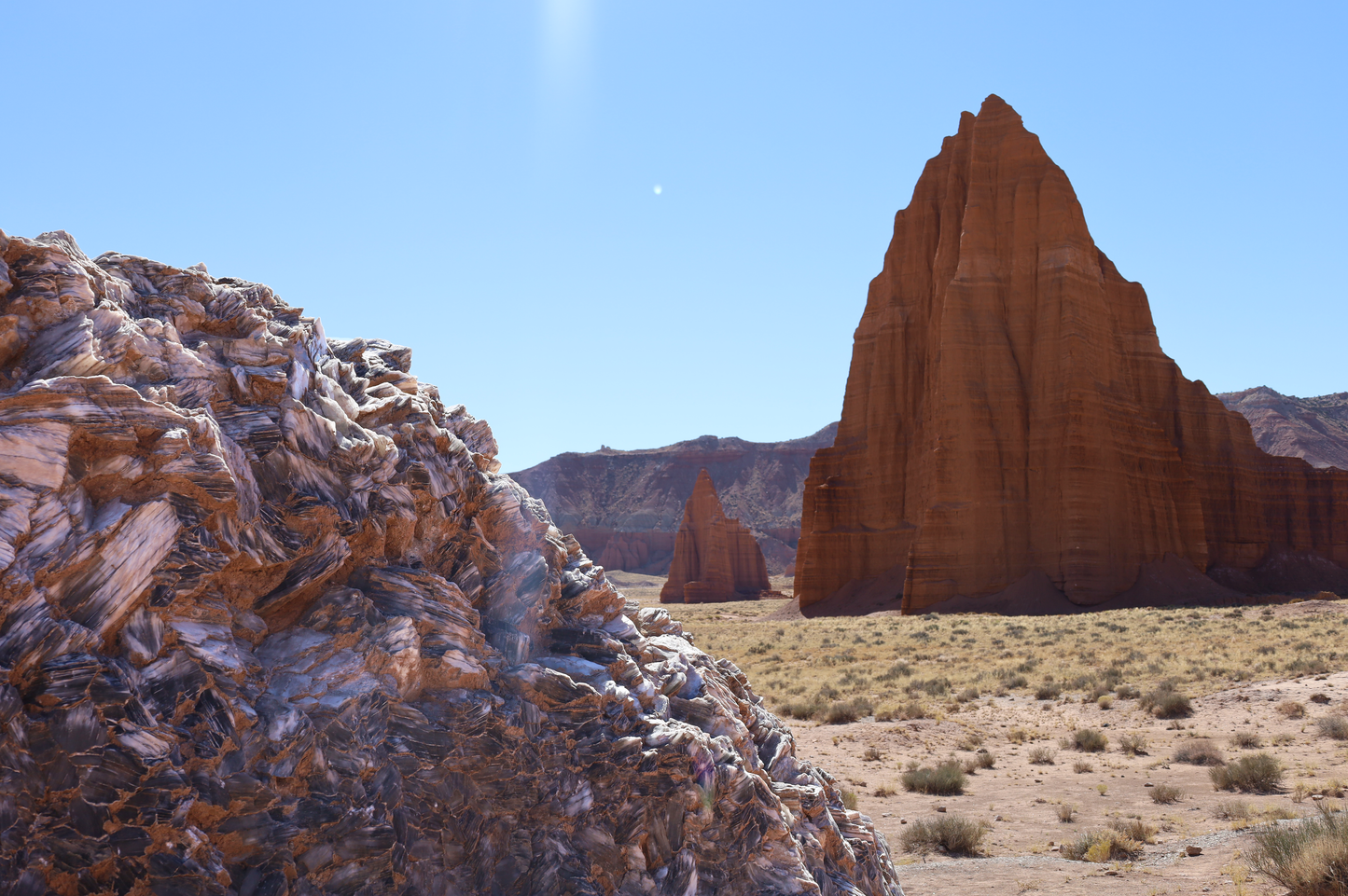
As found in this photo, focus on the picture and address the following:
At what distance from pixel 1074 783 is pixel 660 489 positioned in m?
154

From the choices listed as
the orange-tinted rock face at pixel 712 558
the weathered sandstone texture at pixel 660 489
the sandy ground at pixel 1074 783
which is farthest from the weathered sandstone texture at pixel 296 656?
the weathered sandstone texture at pixel 660 489

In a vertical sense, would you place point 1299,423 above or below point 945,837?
above

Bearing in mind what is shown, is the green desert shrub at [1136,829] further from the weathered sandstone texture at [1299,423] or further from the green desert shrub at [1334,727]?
the weathered sandstone texture at [1299,423]

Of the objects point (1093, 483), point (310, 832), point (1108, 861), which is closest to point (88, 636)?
point (310, 832)

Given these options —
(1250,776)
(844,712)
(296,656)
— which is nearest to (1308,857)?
(1250,776)

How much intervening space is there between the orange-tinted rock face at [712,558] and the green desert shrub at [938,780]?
7676cm

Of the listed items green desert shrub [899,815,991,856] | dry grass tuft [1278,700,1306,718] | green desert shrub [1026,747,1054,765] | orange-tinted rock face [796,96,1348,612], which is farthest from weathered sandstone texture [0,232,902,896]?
orange-tinted rock face [796,96,1348,612]

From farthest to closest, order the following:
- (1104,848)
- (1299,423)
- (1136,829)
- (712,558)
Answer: (1299,423)
(712,558)
(1136,829)
(1104,848)

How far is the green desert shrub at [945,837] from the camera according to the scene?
10.7 metres

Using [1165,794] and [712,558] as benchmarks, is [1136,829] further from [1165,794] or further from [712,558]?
[712,558]

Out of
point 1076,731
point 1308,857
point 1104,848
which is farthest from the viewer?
point 1076,731

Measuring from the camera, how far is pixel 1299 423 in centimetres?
12256

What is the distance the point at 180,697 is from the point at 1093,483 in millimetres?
46280

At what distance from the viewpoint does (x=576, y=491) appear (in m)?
170
